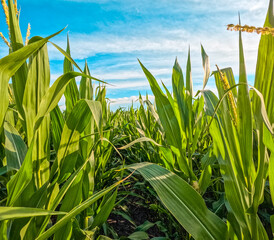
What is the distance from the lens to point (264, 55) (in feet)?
1.82

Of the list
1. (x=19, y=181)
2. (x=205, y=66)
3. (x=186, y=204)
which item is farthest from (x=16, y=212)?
(x=205, y=66)

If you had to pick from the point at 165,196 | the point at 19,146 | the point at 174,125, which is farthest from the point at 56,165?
the point at 174,125

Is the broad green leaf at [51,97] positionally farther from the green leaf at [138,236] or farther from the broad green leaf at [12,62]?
the green leaf at [138,236]

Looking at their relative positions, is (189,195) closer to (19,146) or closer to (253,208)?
(253,208)

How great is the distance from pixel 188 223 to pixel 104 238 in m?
0.41

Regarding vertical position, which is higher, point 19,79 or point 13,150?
point 19,79

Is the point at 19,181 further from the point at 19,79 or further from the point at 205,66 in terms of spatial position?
the point at 205,66

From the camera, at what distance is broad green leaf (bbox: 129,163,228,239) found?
604 millimetres

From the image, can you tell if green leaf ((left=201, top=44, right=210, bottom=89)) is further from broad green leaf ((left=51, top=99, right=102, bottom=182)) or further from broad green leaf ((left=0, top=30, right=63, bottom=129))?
broad green leaf ((left=0, top=30, right=63, bottom=129))

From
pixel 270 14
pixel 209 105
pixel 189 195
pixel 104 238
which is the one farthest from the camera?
pixel 104 238

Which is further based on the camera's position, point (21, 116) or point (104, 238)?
point (104, 238)

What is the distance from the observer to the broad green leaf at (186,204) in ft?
1.98

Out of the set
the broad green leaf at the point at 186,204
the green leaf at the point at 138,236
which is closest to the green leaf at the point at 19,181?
the broad green leaf at the point at 186,204

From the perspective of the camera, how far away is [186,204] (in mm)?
622
